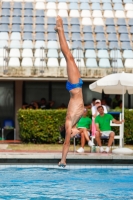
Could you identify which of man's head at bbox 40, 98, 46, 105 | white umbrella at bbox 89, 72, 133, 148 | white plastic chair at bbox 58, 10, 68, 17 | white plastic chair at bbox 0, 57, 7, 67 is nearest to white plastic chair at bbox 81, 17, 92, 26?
white plastic chair at bbox 58, 10, 68, 17

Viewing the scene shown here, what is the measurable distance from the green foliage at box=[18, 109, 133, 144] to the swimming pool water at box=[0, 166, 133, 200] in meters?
5.44

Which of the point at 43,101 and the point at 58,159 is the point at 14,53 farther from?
the point at 58,159

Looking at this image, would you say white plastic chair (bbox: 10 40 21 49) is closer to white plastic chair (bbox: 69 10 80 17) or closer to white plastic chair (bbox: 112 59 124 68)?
white plastic chair (bbox: 69 10 80 17)

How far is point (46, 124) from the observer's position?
1852 cm

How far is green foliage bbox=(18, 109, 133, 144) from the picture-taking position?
18.5 m

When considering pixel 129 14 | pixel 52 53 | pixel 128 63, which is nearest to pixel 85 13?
pixel 129 14

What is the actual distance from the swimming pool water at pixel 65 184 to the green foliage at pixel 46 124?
17.9 ft

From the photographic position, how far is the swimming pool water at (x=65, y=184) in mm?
9355

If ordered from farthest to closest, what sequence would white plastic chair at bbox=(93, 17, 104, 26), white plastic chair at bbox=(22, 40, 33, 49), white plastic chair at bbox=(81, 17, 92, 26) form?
white plastic chair at bbox=(93, 17, 104, 26)
white plastic chair at bbox=(81, 17, 92, 26)
white plastic chair at bbox=(22, 40, 33, 49)

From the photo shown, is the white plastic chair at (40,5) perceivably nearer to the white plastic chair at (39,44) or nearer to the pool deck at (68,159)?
the white plastic chair at (39,44)

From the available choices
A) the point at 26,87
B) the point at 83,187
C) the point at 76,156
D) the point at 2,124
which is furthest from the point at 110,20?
the point at 83,187

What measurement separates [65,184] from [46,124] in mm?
7748

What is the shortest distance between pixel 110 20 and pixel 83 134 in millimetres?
9051

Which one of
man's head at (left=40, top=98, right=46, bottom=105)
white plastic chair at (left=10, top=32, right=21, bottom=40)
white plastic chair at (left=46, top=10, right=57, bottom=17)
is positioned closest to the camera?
Result: man's head at (left=40, top=98, right=46, bottom=105)
